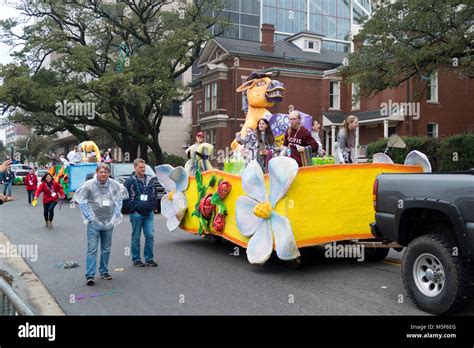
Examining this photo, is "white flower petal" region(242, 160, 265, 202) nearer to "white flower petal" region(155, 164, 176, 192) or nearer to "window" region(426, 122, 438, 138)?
"white flower petal" region(155, 164, 176, 192)

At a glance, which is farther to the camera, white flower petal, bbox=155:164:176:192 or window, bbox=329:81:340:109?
window, bbox=329:81:340:109

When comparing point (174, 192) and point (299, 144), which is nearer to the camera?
point (299, 144)

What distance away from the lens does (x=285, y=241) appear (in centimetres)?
681

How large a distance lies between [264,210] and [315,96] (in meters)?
31.6

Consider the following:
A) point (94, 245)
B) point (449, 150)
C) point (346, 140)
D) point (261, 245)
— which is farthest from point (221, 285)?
point (449, 150)

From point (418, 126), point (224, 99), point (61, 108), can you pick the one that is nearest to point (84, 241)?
point (61, 108)

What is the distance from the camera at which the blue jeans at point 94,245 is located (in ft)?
22.8

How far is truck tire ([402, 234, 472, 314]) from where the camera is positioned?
493 cm

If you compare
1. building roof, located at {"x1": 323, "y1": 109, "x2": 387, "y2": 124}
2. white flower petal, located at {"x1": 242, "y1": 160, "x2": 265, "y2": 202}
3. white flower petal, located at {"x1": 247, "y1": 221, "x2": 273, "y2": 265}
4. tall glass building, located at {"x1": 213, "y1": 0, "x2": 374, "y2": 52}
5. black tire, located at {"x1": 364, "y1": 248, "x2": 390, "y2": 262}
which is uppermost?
tall glass building, located at {"x1": 213, "y1": 0, "x2": 374, "y2": 52}

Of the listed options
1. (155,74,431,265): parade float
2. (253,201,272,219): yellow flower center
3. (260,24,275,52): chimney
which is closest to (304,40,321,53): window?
(260,24,275,52): chimney

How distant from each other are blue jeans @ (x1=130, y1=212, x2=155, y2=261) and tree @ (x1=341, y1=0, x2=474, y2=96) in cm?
1274

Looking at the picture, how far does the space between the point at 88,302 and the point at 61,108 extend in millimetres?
26448

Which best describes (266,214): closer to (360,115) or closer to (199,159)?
(199,159)

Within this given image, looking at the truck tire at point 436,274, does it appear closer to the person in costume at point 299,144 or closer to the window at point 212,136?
the person in costume at point 299,144
